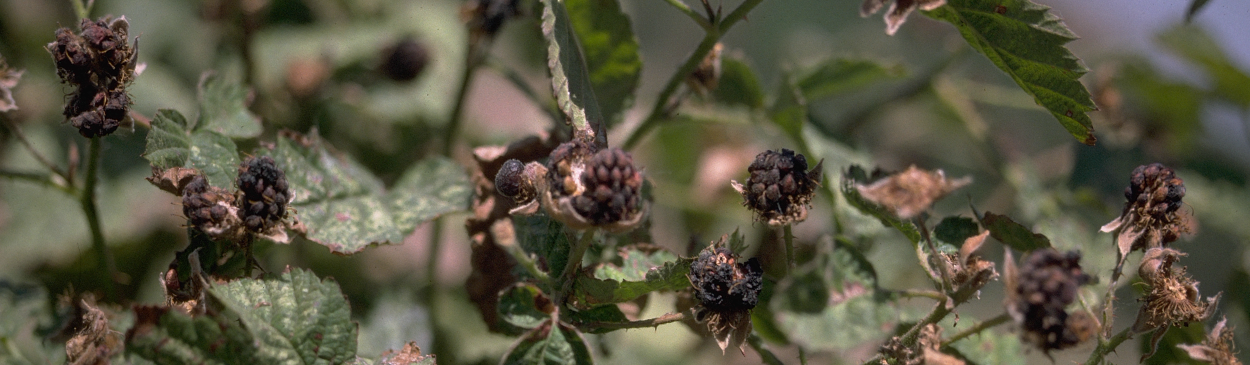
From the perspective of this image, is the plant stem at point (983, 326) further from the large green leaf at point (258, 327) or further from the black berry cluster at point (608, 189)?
the large green leaf at point (258, 327)

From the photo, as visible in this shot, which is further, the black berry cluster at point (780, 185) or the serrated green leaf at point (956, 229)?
the serrated green leaf at point (956, 229)

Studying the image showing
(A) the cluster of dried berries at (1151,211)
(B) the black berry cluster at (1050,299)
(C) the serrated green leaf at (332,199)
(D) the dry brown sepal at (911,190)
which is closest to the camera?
(B) the black berry cluster at (1050,299)

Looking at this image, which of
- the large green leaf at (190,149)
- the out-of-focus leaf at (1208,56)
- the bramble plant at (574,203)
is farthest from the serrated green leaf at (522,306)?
the out-of-focus leaf at (1208,56)

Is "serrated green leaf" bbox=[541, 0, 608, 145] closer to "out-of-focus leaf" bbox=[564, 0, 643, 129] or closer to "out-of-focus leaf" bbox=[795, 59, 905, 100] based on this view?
"out-of-focus leaf" bbox=[564, 0, 643, 129]

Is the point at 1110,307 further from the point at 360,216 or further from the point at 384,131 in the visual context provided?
the point at 384,131

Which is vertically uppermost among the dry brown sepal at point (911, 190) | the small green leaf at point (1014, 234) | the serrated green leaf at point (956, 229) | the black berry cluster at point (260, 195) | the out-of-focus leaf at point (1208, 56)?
the black berry cluster at point (260, 195)

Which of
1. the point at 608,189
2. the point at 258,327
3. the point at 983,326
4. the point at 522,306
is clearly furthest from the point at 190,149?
the point at 983,326
